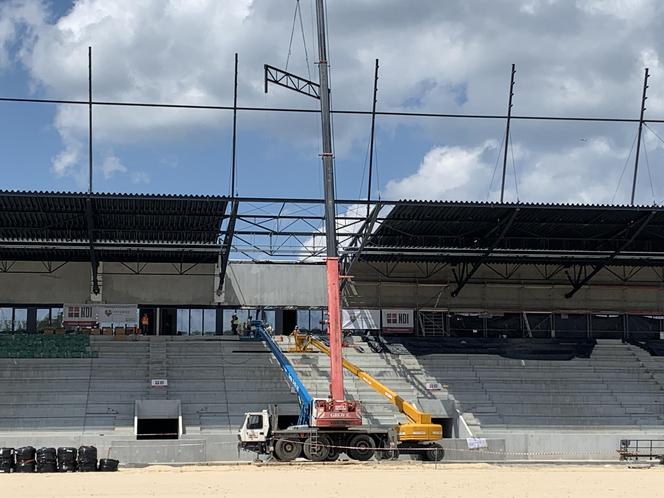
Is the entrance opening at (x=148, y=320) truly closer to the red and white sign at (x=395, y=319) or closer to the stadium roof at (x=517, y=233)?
the stadium roof at (x=517, y=233)

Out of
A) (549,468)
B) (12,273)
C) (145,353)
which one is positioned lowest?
(549,468)

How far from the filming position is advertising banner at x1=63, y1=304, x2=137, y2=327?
48906 millimetres

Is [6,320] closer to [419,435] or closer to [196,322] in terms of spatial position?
[196,322]

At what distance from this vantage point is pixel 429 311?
52.1 metres

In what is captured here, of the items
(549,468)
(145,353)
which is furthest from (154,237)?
(549,468)

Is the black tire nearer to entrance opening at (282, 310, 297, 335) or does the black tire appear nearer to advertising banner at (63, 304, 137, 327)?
entrance opening at (282, 310, 297, 335)

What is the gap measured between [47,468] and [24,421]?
9.51m

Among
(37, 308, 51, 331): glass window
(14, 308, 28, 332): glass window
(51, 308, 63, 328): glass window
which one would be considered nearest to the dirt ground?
(51, 308, 63, 328): glass window

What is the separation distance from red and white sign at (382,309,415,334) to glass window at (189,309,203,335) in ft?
31.1

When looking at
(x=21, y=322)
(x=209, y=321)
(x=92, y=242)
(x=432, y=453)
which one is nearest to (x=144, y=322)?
(x=209, y=321)

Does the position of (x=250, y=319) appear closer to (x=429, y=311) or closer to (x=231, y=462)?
(x=429, y=311)

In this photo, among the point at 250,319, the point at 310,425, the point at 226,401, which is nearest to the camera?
the point at 310,425

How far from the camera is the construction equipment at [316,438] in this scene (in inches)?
1328

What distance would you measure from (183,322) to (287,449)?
1805 cm
